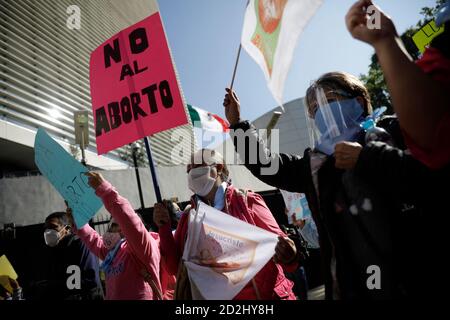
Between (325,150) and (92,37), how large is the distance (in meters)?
17.7

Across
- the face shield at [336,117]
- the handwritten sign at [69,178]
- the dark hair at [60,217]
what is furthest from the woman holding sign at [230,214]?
the dark hair at [60,217]

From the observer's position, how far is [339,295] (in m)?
1.16

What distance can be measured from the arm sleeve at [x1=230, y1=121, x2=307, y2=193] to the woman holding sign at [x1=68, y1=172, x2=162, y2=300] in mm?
920

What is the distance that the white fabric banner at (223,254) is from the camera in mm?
1569

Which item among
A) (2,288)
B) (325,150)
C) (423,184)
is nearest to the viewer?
(423,184)

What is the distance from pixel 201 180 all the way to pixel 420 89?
160cm

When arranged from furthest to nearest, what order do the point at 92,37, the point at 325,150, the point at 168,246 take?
the point at 92,37
the point at 168,246
the point at 325,150

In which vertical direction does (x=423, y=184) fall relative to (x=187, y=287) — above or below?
above

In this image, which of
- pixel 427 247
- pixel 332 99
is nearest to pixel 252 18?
pixel 332 99

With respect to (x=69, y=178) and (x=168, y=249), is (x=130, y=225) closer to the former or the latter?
(x=168, y=249)

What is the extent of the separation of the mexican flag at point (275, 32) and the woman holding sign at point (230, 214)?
0.79 metres

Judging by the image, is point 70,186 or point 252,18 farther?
point 70,186

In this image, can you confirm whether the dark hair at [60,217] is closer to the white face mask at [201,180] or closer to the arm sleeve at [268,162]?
the white face mask at [201,180]
